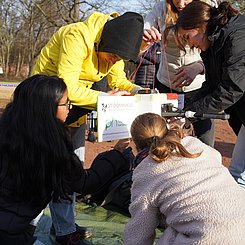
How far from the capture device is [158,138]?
1.79 metres

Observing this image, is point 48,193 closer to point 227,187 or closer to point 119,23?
point 227,187

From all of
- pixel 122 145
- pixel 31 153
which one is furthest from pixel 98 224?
pixel 31 153

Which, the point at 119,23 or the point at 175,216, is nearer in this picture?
the point at 175,216

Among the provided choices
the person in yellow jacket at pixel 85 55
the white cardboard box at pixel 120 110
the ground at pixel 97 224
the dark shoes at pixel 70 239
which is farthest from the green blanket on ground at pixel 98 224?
the white cardboard box at pixel 120 110

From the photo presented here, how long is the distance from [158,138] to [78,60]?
76cm

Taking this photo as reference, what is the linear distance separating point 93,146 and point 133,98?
394cm

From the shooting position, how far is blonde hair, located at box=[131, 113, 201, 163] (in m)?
1.70

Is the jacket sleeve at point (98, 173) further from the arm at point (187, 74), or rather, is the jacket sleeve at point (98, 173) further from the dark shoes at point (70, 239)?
the arm at point (187, 74)

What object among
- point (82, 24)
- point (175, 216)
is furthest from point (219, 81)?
point (175, 216)

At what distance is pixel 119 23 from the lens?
2293mm

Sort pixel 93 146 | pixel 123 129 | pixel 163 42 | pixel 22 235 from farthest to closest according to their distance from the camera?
pixel 93 146 → pixel 163 42 → pixel 123 129 → pixel 22 235

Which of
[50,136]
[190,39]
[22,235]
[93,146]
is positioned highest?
[190,39]

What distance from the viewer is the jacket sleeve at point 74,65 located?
7.32 ft

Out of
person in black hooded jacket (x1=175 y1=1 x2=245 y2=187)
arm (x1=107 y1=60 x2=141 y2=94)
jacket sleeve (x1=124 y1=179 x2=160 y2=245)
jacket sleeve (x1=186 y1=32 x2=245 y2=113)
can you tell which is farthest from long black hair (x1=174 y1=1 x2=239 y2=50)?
jacket sleeve (x1=124 y1=179 x2=160 y2=245)
